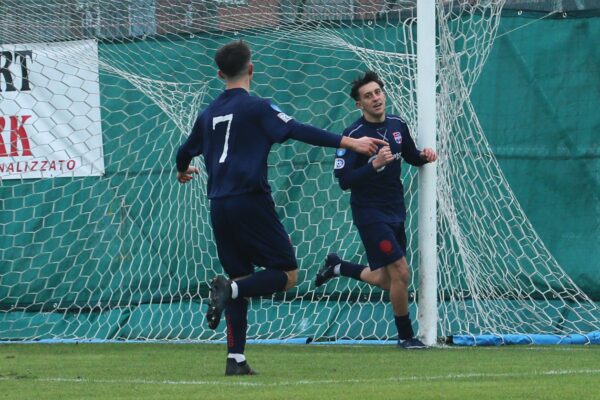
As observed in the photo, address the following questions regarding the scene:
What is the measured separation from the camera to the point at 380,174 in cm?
884

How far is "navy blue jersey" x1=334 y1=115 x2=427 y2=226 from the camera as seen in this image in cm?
880

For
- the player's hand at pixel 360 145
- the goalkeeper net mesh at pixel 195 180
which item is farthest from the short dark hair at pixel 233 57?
the goalkeeper net mesh at pixel 195 180

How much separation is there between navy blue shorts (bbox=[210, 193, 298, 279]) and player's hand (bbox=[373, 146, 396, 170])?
1289 millimetres

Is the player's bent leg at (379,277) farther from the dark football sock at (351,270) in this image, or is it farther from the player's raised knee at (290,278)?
the player's raised knee at (290,278)

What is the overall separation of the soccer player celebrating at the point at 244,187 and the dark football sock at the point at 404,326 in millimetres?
1998

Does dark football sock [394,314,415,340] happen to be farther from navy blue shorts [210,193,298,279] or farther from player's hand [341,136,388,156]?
player's hand [341,136,388,156]

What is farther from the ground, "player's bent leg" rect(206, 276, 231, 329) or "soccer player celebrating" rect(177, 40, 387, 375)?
"soccer player celebrating" rect(177, 40, 387, 375)

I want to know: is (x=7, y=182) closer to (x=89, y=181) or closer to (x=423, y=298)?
(x=89, y=181)

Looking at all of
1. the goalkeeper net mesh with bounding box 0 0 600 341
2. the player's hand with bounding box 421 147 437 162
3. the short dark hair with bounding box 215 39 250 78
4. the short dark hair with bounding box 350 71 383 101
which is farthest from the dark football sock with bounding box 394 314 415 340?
the short dark hair with bounding box 215 39 250 78

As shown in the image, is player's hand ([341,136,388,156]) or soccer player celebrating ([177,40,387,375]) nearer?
player's hand ([341,136,388,156])

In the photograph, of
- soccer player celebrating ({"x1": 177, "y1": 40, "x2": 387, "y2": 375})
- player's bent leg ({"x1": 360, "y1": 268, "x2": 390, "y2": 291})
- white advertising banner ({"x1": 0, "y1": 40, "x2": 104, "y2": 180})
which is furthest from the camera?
white advertising banner ({"x1": 0, "y1": 40, "x2": 104, "y2": 180})

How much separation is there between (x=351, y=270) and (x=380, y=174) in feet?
2.98

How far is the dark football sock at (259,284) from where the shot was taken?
6875 millimetres

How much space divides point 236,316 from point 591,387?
204 centimetres
